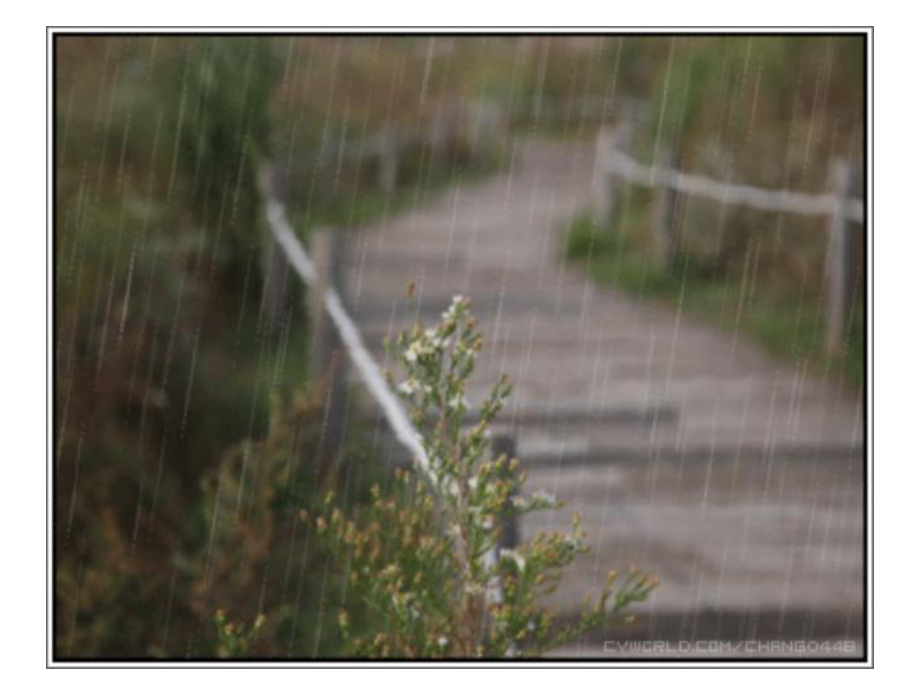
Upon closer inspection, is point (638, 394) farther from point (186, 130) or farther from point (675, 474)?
point (186, 130)

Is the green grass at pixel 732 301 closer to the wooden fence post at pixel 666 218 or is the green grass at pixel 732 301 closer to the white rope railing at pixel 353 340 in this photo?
the wooden fence post at pixel 666 218

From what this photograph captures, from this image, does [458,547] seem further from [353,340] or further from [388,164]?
[388,164]

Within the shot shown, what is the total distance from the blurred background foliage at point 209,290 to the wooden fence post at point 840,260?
153 millimetres

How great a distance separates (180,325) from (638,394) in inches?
71.7

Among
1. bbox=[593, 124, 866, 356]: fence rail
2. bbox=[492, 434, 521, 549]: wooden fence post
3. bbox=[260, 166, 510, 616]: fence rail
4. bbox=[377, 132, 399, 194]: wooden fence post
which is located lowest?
bbox=[492, 434, 521, 549]: wooden fence post

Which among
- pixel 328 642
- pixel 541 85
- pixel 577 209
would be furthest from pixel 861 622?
pixel 541 85

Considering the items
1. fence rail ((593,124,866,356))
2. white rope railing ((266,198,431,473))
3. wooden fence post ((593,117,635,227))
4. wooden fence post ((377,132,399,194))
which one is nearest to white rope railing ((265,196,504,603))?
white rope railing ((266,198,431,473))

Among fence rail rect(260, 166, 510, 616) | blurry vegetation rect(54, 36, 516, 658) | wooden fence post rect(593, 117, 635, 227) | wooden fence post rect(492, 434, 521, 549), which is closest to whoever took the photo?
wooden fence post rect(492, 434, 521, 549)

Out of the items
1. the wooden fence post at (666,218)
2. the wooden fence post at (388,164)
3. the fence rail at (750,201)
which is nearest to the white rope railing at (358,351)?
the fence rail at (750,201)

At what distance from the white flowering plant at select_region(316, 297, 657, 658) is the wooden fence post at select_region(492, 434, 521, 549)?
0.03 feet

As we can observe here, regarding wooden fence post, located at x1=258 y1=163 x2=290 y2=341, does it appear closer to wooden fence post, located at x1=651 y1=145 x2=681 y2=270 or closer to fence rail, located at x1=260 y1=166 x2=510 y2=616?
fence rail, located at x1=260 y1=166 x2=510 y2=616

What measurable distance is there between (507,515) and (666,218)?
5340 millimetres

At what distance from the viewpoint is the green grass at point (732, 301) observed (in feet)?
17.9

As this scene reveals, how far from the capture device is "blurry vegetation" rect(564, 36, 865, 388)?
20.0ft
